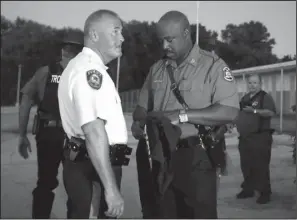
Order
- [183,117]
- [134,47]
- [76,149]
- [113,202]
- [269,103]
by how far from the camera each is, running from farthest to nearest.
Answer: [134,47] < [269,103] < [183,117] < [76,149] < [113,202]

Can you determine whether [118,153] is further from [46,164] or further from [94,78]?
[46,164]

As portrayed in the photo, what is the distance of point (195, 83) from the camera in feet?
7.62

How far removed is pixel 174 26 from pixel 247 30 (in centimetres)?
125

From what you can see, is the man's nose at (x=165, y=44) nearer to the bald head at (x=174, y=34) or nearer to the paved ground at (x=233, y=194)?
the bald head at (x=174, y=34)

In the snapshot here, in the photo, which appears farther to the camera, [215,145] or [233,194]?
[233,194]

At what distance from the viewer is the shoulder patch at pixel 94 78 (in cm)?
186

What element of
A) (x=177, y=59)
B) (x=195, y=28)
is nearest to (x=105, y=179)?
(x=177, y=59)

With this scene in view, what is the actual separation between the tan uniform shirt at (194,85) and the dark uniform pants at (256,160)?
3.35 ft

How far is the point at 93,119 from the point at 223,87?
784 millimetres

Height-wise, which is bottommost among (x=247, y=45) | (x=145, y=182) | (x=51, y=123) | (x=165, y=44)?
(x=145, y=182)

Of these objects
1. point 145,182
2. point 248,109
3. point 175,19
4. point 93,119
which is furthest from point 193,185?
point 248,109

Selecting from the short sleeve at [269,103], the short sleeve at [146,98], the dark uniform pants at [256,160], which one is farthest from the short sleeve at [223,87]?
the dark uniform pants at [256,160]

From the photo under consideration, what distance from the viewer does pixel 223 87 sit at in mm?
→ 2234

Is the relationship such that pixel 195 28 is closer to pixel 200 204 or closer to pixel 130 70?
pixel 130 70
